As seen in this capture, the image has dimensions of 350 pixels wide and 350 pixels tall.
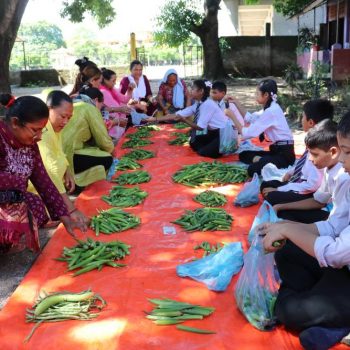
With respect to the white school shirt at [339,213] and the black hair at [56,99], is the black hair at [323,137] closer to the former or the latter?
the white school shirt at [339,213]

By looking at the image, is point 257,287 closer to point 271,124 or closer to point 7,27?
point 271,124

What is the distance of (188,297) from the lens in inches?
101

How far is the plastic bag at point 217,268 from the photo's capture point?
2.64 meters

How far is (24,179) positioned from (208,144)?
3.27 metres

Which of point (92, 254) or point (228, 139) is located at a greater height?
point (228, 139)

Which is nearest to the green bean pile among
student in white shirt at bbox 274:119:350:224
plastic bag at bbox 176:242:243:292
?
student in white shirt at bbox 274:119:350:224

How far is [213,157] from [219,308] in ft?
11.7

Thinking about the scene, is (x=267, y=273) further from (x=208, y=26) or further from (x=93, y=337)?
(x=208, y=26)

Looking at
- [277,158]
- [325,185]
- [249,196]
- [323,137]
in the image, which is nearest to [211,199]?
[249,196]

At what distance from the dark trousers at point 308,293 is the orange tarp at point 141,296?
0.14 meters

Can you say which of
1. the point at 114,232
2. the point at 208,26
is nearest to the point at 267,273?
the point at 114,232

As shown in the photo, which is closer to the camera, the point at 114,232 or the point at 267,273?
the point at 267,273

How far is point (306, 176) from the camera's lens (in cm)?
353

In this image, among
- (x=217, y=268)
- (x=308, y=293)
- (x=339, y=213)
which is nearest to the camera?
(x=308, y=293)
